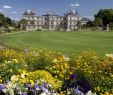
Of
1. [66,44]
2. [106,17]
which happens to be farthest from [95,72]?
[106,17]

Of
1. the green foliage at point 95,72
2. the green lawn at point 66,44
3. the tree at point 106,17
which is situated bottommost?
the tree at point 106,17

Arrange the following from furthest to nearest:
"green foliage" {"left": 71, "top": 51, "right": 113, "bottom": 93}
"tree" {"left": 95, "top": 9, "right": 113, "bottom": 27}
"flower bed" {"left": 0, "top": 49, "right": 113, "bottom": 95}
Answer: "tree" {"left": 95, "top": 9, "right": 113, "bottom": 27}, "green foliage" {"left": 71, "top": 51, "right": 113, "bottom": 93}, "flower bed" {"left": 0, "top": 49, "right": 113, "bottom": 95}

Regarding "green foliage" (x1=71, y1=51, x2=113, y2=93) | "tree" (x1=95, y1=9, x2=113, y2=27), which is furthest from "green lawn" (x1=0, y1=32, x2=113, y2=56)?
"tree" (x1=95, y1=9, x2=113, y2=27)

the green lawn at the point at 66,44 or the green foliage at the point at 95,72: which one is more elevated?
the green foliage at the point at 95,72

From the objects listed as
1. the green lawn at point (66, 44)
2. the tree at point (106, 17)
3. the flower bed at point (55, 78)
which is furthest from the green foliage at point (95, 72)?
the tree at point (106, 17)

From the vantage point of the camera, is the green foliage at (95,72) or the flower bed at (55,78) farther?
the green foliage at (95,72)

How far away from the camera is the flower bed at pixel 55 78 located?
26.5 ft

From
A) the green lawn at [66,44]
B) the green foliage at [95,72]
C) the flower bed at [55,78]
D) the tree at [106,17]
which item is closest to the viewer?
the flower bed at [55,78]

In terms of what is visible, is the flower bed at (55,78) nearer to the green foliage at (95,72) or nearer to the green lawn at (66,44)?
the green foliage at (95,72)

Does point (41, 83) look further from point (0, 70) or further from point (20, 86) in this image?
point (0, 70)

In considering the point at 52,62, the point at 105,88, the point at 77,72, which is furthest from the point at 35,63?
the point at 105,88

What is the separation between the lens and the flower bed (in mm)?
8078

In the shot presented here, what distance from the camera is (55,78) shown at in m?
10.3

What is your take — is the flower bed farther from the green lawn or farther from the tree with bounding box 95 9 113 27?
the tree with bounding box 95 9 113 27
